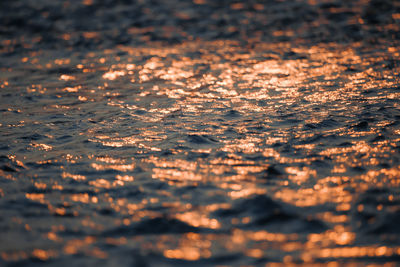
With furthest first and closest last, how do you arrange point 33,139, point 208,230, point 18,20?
point 18,20
point 33,139
point 208,230

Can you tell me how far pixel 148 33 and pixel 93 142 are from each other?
8.55m

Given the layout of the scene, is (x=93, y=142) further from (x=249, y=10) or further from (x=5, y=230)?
(x=249, y=10)

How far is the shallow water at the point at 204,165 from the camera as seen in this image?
13.3ft

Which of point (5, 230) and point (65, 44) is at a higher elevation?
point (65, 44)

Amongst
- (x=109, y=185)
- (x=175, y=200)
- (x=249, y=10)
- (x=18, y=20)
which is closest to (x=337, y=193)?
(x=175, y=200)

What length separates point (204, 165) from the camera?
5.68 meters

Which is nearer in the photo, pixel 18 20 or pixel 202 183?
pixel 202 183

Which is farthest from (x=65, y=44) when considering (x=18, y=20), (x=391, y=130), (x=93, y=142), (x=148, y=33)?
(x=391, y=130)

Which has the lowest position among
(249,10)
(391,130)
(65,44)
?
(391,130)

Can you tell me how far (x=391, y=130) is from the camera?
6371 millimetres

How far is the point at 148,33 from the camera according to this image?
14.4 meters

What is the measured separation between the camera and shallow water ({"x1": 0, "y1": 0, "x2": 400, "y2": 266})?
4.06m

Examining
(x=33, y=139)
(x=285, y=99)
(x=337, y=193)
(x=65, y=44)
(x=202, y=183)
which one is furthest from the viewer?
(x=65, y=44)

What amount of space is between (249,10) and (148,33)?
14.0 feet
